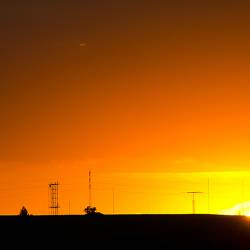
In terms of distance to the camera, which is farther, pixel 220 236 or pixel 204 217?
pixel 204 217

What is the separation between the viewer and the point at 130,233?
9444 cm

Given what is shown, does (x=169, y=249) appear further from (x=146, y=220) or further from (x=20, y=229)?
(x=20, y=229)

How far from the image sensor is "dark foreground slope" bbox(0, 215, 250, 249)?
9275 centimetres

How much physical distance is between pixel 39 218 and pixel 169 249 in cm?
1392

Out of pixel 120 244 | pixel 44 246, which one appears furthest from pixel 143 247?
pixel 44 246

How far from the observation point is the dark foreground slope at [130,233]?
92750mm

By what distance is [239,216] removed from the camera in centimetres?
9938

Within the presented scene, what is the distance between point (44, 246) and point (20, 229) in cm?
383

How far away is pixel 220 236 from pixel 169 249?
4.61 m

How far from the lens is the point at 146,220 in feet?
324

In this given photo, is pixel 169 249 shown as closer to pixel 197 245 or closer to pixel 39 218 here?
pixel 197 245

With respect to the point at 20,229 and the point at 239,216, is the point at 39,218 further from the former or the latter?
the point at 239,216

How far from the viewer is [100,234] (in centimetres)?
9450

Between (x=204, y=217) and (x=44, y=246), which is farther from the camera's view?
(x=204, y=217)
